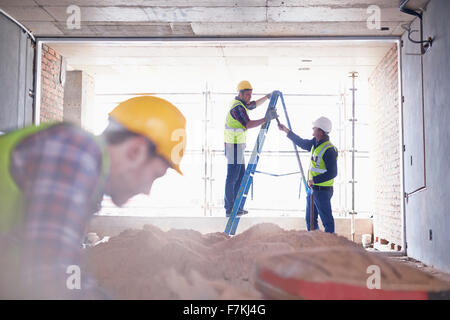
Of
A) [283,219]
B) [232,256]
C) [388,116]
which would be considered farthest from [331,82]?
[232,256]

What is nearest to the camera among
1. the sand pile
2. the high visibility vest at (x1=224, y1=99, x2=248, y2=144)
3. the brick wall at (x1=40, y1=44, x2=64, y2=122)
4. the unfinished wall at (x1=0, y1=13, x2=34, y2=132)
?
the sand pile

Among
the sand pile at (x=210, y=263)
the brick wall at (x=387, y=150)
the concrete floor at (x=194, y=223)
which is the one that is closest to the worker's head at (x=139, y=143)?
the sand pile at (x=210, y=263)

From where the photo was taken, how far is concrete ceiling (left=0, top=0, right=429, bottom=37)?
567 centimetres

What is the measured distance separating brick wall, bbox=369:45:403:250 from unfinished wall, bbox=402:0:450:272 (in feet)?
5.09

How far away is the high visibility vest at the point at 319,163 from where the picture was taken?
237 inches

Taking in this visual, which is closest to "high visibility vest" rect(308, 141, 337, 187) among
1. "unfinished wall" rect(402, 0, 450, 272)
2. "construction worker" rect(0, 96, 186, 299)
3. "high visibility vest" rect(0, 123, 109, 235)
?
"unfinished wall" rect(402, 0, 450, 272)

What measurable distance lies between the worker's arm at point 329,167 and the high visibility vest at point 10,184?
4.60 meters

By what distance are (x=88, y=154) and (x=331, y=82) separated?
31.5ft

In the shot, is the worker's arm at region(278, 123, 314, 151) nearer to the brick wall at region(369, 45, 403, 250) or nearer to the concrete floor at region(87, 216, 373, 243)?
the brick wall at region(369, 45, 403, 250)

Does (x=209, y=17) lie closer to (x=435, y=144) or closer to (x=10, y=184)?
(x=435, y=144)

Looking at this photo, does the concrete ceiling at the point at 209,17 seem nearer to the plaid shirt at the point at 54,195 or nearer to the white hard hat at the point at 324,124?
the white hard hat at the point at 324,124

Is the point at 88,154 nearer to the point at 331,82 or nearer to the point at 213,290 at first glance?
Answer: the point at 213,290

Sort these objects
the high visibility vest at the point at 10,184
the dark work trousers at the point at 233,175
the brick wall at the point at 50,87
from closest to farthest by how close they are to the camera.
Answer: the high visibility vest at the point at 10,184
the dark work trousers at the point at 233,175
the brick wall at the point at 50,87

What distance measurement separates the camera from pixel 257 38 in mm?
6887
